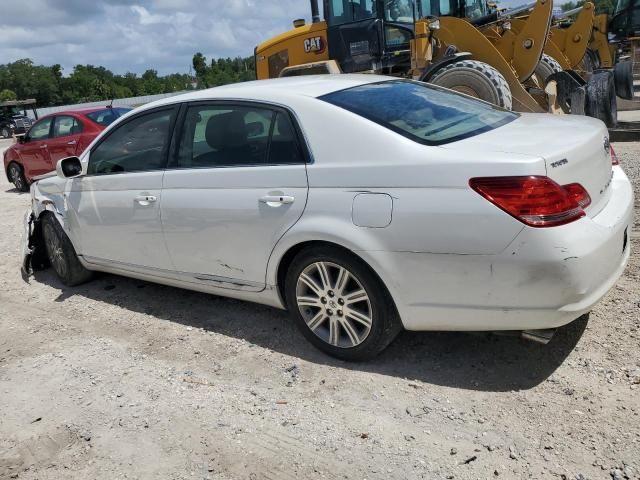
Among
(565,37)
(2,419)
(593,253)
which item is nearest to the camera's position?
(593,253)

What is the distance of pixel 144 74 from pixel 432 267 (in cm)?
12625

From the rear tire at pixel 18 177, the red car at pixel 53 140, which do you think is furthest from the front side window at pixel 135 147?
the rear tire at pixel 18 177

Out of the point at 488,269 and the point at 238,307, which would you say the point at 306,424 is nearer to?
the point at 488,269

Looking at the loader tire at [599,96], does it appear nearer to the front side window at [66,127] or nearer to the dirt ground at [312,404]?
the dirt ground at [312,404]

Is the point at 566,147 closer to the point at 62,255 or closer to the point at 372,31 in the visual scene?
the point at 62,255

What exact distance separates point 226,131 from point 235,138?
0.11 meters

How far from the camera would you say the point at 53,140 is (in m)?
11.4

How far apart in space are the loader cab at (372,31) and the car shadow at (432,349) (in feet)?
22.5

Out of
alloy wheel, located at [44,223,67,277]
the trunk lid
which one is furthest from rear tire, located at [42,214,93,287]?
the trunk lid

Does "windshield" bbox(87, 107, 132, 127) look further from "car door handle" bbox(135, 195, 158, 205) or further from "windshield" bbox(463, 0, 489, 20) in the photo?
"car door handle" bbox(135, 195, 158, 205)

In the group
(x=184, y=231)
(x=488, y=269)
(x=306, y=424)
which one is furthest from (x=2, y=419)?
(x=488, y=269)

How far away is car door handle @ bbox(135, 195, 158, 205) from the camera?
419cm

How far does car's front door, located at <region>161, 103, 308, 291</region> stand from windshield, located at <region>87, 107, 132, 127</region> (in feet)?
24.7

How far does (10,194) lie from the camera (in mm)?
12484
